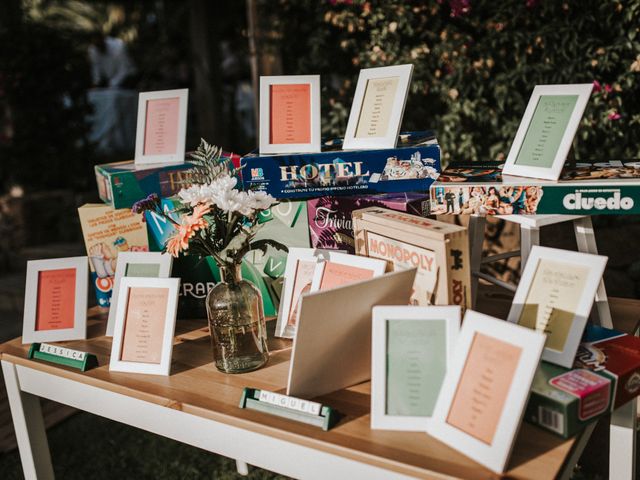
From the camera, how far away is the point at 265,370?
1.43 meters

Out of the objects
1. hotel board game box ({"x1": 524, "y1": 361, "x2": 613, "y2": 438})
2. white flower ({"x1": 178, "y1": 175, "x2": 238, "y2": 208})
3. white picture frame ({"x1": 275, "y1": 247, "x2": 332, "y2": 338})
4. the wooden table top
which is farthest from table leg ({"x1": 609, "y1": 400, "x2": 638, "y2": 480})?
white flower ({"x1": 178, "y1": 175, "x2": 238, "y2": 208})

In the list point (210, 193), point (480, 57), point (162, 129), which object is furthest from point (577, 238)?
point (480, 57)

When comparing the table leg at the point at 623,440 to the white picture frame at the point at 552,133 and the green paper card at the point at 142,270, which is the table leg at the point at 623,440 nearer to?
the white picture frame at the point at 552,133

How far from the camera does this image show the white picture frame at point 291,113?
1.74 m

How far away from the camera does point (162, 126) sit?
1.99m

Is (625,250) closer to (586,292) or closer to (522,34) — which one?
(522,34)

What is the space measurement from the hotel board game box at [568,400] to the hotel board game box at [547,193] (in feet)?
1.48

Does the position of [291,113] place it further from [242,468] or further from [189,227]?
[242,468]

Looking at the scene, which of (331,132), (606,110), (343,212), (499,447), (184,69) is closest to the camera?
(499,447)

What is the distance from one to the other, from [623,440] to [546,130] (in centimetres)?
74

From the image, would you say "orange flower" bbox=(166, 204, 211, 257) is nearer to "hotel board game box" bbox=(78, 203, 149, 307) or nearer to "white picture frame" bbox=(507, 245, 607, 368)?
"hotel board game box" bbox=(78, 203, 149, 307)

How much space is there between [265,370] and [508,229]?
7.13 feet

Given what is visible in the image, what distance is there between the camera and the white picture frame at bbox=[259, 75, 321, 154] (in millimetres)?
1739

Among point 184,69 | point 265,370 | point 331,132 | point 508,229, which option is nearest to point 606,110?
point 508,229
